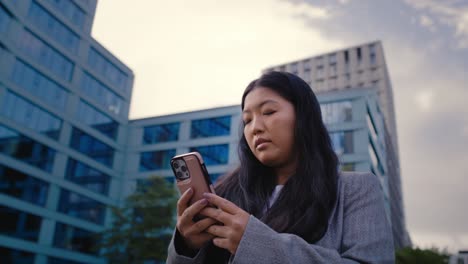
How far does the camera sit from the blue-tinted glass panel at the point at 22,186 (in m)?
26.5

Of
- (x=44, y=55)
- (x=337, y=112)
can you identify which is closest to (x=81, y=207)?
(x=44, y=55)

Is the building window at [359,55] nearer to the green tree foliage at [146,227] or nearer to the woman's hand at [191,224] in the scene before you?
the green tree foliage at [146,227]

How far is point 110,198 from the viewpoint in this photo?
36406mm

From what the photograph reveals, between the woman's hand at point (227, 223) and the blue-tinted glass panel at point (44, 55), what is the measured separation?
98.2 feet

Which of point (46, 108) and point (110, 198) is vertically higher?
point (46, 108)

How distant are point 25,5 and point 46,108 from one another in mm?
7163

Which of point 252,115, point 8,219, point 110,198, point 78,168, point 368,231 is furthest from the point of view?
point 110,198

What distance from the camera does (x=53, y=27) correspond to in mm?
30531

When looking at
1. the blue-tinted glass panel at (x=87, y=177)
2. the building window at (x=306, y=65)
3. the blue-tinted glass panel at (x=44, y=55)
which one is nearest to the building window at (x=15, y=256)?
the blue-tinted glass panel at (x=87, y=177)

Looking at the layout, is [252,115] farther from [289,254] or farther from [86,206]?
[86,206]

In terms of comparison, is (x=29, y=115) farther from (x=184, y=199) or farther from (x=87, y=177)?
(x=184, y=199)

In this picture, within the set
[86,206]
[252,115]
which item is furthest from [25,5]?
[252,115]

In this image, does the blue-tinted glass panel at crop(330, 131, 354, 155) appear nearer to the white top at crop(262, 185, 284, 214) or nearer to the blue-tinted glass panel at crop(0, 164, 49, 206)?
the blue-tinted glass panel at crop(0, 164, 49, 206)

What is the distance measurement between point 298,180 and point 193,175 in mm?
449
